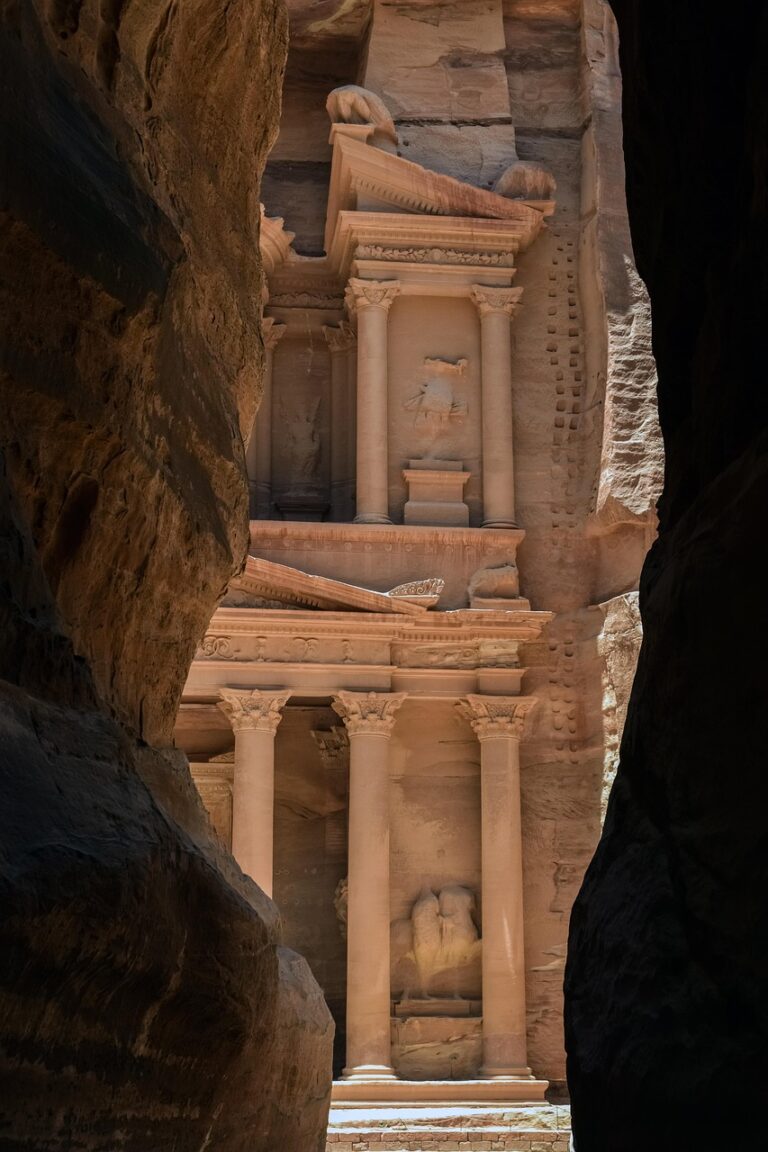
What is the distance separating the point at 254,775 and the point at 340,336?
7.23m

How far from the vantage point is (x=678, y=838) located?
3812mm

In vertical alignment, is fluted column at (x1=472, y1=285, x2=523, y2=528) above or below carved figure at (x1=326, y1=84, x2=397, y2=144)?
below

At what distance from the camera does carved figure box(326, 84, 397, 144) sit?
76.3ft

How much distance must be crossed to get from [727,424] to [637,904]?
1147 millimetres

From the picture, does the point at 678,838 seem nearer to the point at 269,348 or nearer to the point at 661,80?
the point at 661,80

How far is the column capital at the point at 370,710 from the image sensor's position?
21.0m

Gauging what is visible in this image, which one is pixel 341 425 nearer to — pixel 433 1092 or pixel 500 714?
pixel 500 714

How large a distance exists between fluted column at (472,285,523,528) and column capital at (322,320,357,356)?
2.05 m

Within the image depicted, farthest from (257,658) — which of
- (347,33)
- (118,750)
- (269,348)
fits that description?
(118,750)

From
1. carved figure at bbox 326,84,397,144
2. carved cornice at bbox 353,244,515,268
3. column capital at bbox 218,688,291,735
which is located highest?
carved figure at bbox 326,84,397,144

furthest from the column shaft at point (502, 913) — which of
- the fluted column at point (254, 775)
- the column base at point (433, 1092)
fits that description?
the fluted column at point (254, 775)

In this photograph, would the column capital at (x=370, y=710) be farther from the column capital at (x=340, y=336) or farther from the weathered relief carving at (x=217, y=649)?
the column capital at (x=340, y=336)

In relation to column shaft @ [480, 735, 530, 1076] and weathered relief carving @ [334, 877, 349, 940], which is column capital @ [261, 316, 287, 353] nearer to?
column shaft @ [480, 735, 530, 1076]

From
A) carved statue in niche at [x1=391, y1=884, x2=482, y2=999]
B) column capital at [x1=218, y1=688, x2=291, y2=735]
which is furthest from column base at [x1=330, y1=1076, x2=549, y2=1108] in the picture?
column capital at [x1=218, y1=688, x2=291, y2=735]
